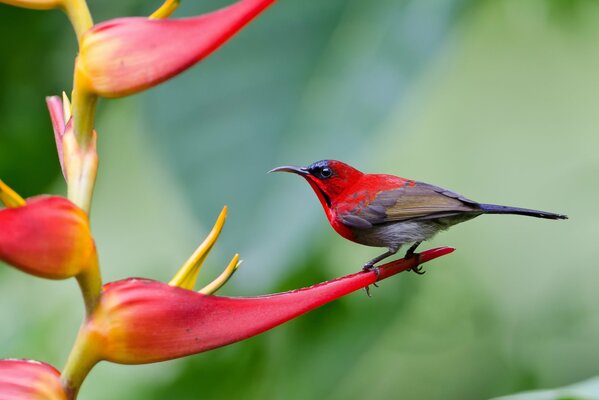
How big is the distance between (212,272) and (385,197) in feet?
0.91

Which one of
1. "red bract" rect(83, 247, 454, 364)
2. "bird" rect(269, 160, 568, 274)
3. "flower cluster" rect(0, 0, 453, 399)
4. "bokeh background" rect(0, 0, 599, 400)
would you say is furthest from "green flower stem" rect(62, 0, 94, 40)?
"bokeh background" rect(0, 0, 599, 400)

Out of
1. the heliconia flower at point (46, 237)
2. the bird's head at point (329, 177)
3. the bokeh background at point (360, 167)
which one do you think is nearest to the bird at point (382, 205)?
the bird's head at point (329, 177)

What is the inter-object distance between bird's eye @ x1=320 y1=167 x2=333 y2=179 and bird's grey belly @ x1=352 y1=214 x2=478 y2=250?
49 mm

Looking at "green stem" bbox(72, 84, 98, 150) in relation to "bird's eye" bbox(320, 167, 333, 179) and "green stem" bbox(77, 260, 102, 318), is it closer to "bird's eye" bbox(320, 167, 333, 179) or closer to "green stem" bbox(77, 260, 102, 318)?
"green stem" bbox(77, 260, 102, 318)

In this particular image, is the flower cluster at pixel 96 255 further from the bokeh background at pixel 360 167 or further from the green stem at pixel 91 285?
the bokeh background at pixel 360 167

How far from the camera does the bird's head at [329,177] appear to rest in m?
0.65

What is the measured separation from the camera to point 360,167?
96 cm

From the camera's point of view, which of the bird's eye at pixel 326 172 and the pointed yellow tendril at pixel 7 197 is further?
the bird's eye at pixel 326 172

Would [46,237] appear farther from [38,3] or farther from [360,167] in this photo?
[360,167]

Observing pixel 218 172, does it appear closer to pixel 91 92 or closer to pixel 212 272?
pixel 212 272

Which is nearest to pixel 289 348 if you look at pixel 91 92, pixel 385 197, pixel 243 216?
pixel 243 216

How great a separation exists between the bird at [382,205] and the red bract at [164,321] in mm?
258

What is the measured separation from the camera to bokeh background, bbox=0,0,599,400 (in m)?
0.95

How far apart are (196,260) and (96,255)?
0.05 meters
